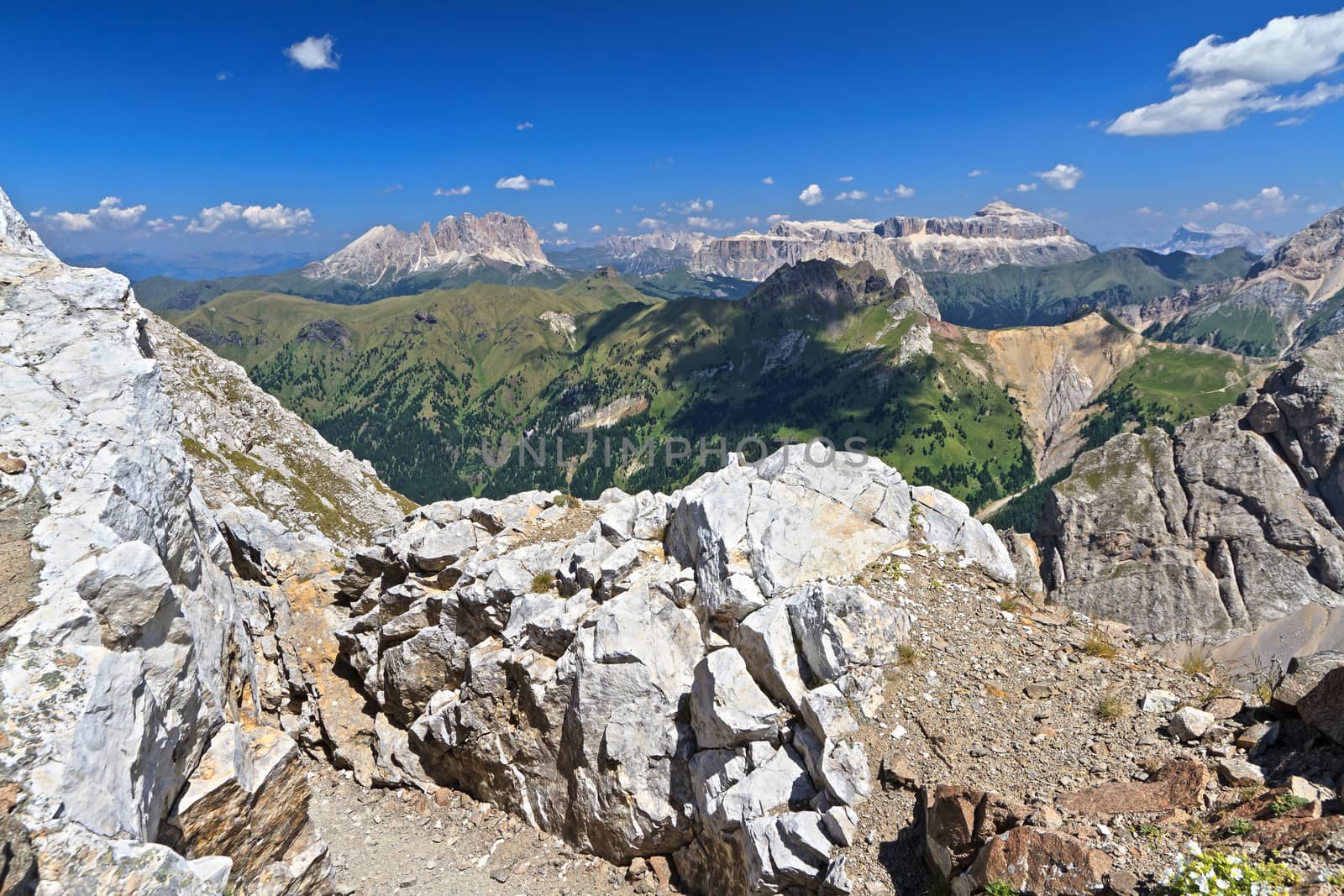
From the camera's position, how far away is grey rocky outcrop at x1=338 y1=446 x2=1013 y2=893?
51.3 ft

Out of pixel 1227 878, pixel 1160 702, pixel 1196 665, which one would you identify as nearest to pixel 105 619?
pixel 1227 878

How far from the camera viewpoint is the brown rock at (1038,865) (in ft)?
31.5

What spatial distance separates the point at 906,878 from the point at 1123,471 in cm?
16215

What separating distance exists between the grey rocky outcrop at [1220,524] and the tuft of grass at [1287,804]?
447 ft

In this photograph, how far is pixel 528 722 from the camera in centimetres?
2173

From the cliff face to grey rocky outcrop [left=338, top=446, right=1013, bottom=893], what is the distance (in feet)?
24.0

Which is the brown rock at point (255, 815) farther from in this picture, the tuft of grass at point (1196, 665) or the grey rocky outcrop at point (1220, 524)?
the grey rocky outcrop at point (1220, 524)

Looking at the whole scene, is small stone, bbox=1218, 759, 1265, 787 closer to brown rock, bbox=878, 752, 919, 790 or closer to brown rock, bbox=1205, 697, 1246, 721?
brown rock, bbox=1205, 697, 1246, 721

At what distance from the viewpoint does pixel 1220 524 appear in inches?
5207

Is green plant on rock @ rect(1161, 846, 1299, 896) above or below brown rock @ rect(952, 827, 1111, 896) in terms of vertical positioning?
above

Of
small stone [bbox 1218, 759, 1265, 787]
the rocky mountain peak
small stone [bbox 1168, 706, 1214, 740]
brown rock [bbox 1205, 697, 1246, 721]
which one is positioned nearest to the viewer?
small stone [bbox 1218, 759, 1265, 787]

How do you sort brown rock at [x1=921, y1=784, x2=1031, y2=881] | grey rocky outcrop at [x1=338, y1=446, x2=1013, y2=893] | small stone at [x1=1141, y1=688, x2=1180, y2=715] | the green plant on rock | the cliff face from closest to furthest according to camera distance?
1. the green plant on rock
2. the cliff face
3. brown rock at [x1=921, y1=784, x2=1031, y2=881]
4. small stone at [x1=1141, y1=688, x2=1180, y2=715]
5. grey rocky outcrop at [x1=338, y1=446, x2=1013, y2=893]

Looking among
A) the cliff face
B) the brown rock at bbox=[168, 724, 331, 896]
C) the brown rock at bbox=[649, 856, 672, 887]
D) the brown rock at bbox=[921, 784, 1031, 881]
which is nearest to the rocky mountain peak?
the cliff face

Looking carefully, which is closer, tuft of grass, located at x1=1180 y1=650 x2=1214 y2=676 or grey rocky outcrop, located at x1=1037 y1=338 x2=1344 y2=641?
tuft of grass, located at x1=1180 y1=650 x2=1214 y2=676
